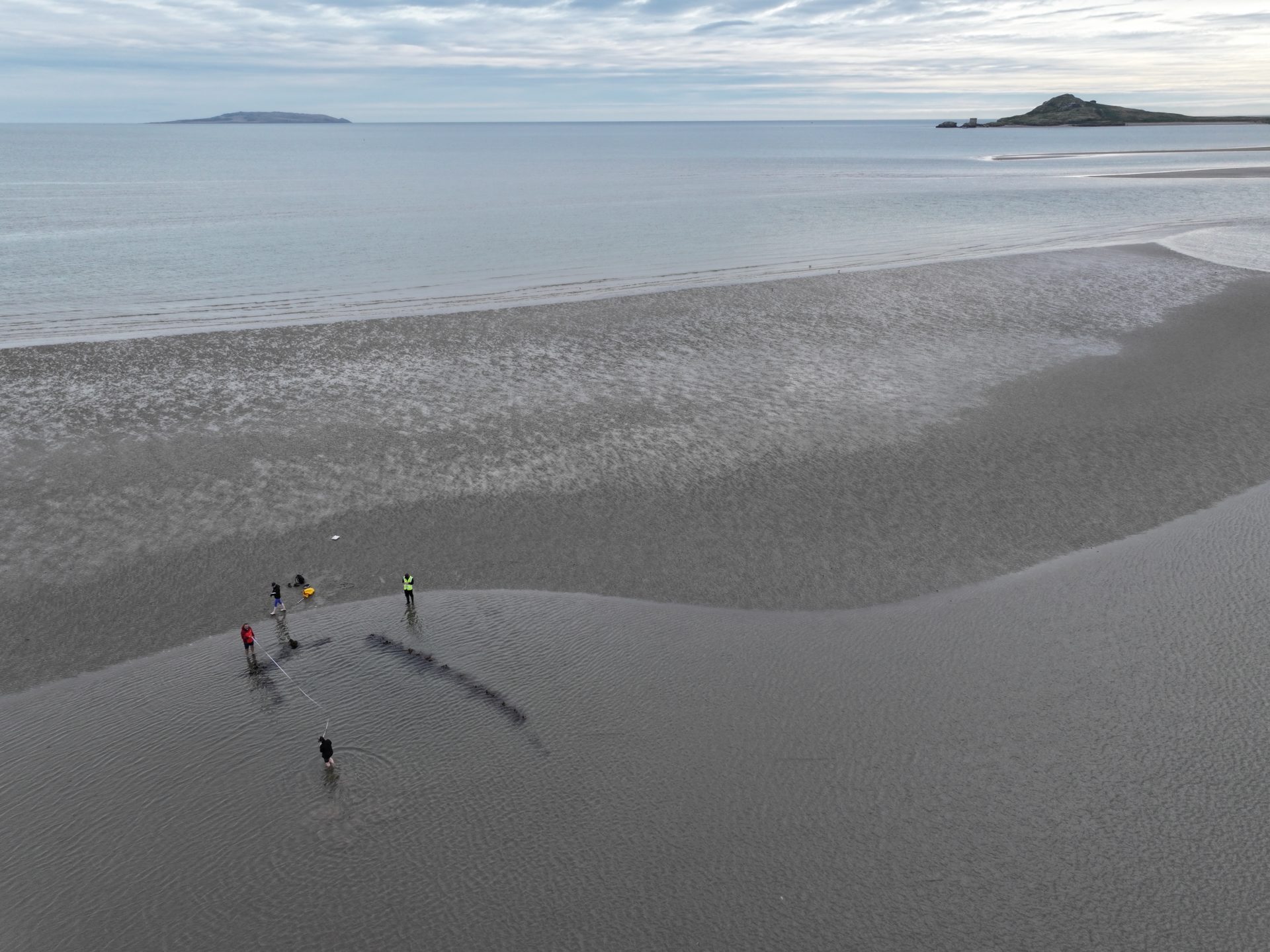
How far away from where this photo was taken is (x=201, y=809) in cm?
1647

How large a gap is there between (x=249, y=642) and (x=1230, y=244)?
77.8 meters

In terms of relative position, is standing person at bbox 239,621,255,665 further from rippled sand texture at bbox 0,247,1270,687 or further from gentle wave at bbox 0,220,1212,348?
gentle wave at bbox 0,220,1212,348

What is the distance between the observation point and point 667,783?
1688cm

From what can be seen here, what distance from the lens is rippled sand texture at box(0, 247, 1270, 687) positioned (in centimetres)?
2436

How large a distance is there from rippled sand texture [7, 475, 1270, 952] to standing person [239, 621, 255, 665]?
0.33 m

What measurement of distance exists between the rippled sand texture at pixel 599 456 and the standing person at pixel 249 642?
149 centimetres

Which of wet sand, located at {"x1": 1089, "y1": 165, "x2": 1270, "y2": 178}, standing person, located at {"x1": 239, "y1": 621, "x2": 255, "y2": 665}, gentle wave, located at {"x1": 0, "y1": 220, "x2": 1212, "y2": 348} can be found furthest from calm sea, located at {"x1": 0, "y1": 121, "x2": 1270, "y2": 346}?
standing person, located at {"x1": 239, "y1": 621, "x2": 255, "y2": 665}

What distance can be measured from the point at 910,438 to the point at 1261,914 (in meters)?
20.5

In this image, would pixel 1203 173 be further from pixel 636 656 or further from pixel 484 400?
pixel 636 656

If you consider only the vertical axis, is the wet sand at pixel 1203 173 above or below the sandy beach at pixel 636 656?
above

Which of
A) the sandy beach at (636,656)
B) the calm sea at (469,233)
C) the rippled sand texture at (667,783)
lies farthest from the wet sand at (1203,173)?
the rippled sand texture at (667,783)

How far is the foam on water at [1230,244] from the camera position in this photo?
62.2 m

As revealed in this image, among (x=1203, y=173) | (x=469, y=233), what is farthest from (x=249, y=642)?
(x=1203, y=173)

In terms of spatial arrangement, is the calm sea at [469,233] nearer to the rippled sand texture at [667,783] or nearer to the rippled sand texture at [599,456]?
the rippled sand texture at [599,456]
